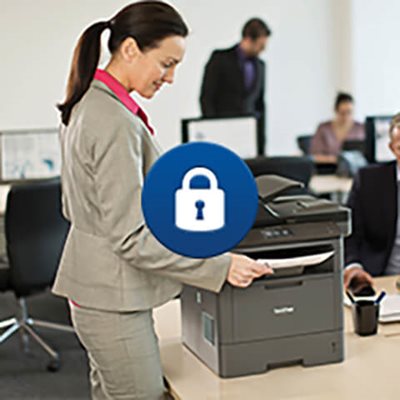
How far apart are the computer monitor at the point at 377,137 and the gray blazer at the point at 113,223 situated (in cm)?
343

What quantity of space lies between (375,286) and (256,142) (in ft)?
8.34

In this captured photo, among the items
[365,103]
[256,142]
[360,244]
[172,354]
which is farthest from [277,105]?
[172,354]

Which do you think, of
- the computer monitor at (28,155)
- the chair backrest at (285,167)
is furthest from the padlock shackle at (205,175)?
the computer monitor at (28,155)

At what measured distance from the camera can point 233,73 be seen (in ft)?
21.3

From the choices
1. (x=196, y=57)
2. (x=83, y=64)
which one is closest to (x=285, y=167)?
(x=83, y=64)

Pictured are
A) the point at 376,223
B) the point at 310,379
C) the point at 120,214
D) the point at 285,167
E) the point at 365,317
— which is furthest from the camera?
the point at 285,167

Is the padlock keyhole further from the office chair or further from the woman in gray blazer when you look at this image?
the office chair

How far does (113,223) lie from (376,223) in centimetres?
151

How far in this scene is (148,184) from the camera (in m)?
1.00

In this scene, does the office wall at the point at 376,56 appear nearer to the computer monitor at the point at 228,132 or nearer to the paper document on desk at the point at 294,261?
the computer monitor at the point at 228,132

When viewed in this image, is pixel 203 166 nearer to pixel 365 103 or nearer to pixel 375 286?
pixel 375 286

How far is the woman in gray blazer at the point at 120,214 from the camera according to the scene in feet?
5.82

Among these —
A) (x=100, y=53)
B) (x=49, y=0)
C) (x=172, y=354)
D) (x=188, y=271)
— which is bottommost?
(x=172, y=354)

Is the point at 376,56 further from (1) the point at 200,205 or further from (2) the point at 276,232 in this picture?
(1) the point at 200,205
